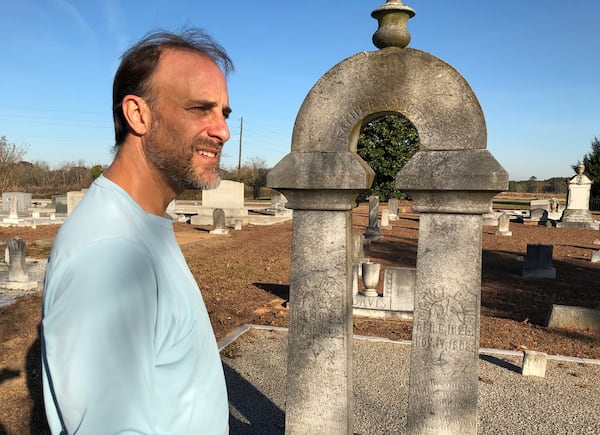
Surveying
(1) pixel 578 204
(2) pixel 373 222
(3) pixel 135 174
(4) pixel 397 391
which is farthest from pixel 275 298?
(1) pixel 578 204

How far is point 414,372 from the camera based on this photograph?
125 inches

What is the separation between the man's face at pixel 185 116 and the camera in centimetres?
109

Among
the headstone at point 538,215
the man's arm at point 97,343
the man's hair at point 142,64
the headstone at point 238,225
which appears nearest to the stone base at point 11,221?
the headstone at point 238,225

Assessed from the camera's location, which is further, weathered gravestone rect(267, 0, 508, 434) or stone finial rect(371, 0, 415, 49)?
stone finial rect(371, 0, 415, 49)

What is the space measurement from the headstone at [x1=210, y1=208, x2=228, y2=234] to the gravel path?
11.8 m

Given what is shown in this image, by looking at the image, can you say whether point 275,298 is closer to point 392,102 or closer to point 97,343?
point 392,102

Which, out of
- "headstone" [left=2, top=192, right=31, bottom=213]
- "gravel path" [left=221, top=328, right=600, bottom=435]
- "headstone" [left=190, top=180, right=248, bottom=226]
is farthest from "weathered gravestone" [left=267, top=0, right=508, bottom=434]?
"headstone" [left=2, top=192, right=31, bottom=213]

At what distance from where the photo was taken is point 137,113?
108 cm

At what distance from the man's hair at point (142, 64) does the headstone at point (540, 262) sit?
11.7 meters

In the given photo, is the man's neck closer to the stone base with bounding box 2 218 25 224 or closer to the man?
the man

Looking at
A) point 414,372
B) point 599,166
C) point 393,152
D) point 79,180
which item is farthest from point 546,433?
point 79,180

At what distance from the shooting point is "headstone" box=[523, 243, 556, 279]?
11.1 meters

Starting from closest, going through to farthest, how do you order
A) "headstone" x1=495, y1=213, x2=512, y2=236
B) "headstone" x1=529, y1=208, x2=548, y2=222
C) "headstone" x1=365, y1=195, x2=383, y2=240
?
"headstone" x1=365, y1=195, x2=383, y2=240
"headstone" x1=495, y1=213, x2=512, y2=236
"headstone" x1=529, y1=208, x2=548, y2=222

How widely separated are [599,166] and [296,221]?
40.0 metres
